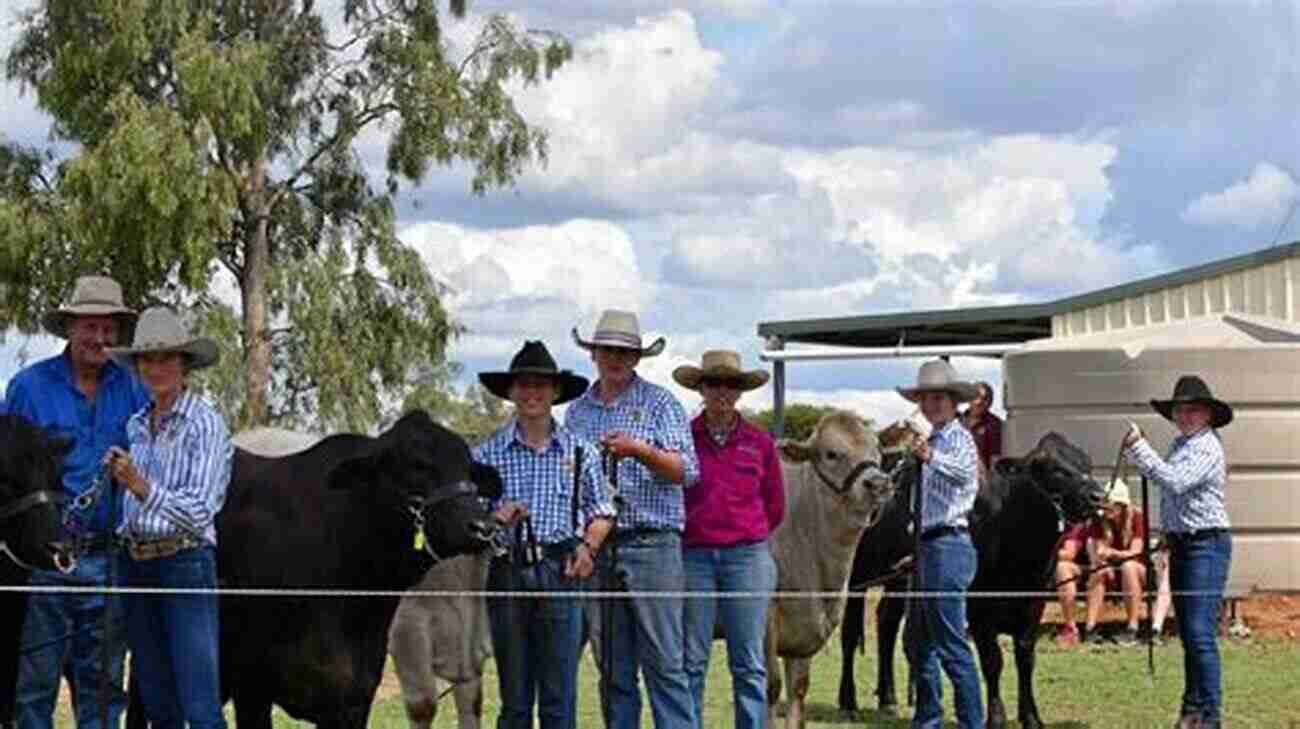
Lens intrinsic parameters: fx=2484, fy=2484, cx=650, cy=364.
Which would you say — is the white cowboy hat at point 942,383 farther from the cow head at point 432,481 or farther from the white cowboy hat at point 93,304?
the white cowboy hat at point 93,304

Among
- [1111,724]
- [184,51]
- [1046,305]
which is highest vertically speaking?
[184,51]

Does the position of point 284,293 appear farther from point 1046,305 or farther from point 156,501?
point 156,501

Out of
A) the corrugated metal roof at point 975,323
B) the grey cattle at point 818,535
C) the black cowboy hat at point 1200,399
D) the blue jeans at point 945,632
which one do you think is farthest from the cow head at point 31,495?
the corrugated metal roof at point 975,323

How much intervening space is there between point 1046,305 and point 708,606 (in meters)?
18.2

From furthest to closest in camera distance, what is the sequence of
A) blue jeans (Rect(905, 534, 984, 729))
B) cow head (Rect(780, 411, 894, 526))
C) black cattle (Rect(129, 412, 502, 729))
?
cow head (Rect(780, 411, 894, 526)) < blue jeans (Rect(905, 534, 984, 729)) < black cattle (Rect(129, 412, 502, 729))

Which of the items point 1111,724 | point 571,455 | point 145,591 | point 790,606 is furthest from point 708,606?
point 1111,724

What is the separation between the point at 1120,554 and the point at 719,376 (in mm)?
9475

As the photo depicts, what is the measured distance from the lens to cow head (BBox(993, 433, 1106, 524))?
1473cm

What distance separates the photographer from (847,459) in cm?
1314

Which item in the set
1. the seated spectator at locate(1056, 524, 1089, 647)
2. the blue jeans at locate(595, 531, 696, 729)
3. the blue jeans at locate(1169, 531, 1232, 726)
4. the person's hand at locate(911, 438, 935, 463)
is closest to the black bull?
the blue jeans at locate(1169, 531, 1232, 726)

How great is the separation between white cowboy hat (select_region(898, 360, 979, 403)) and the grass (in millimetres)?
2584

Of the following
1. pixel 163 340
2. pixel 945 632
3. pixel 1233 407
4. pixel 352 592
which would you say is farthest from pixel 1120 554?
pixel 163 340

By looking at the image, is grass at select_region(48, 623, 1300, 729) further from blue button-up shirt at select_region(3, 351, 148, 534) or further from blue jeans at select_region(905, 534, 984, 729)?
blue button-up shirt at select_region(3, 351, 148, 534)

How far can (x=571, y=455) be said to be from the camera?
1041 centimetres
